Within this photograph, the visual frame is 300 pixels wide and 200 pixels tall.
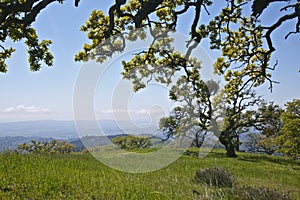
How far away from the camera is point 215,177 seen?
8.00m

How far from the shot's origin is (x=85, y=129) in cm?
760

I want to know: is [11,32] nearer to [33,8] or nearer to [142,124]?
[33,8]

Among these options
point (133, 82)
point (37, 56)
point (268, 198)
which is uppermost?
point (37, 56)

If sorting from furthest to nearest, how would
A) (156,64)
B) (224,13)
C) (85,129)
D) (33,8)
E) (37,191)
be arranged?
(156,64) → (224,13) → (85,129) → (33,8) → (37,191)

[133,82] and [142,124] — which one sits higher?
[133,82]

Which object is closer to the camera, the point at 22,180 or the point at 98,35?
the point at 22,180

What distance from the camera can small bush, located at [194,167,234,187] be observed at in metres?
8.10

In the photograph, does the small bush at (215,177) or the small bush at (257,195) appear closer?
the small bush at (257,195)

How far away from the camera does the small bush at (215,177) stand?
26.6ft

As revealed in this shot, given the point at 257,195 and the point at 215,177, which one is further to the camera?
the point at 215,177

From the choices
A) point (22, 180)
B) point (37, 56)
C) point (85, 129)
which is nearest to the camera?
point (22, 180)

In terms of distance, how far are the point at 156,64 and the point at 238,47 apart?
4.09 metres

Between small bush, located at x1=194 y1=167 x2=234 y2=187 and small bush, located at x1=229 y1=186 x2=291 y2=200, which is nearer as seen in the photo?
small bush, located at x1=229 y1=186 x2=291 y2=200

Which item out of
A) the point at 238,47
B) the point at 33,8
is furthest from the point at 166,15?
the point at 33,8
